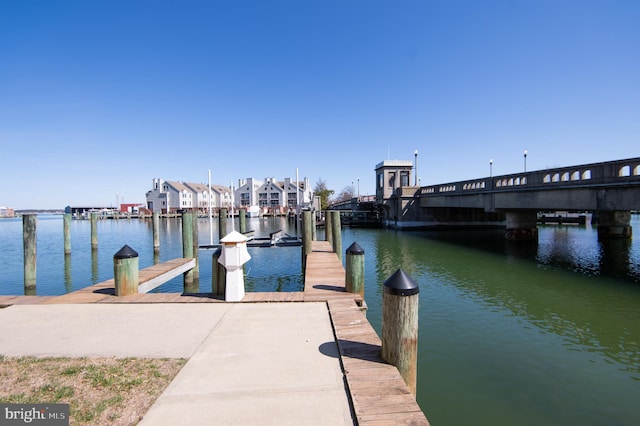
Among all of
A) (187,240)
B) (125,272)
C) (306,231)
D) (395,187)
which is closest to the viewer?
(125,272)

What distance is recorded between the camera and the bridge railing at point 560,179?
15.1m

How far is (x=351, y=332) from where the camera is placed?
16.9ft

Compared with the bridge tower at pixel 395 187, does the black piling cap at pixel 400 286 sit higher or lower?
lower

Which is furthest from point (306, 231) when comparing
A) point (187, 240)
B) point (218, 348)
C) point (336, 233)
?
point (218, 348)

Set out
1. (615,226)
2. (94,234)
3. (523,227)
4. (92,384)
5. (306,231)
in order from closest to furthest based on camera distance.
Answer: (92,384), (306,231), (94,234), (615,226), (523,227)

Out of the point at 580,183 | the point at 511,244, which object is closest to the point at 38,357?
the point at 580,183

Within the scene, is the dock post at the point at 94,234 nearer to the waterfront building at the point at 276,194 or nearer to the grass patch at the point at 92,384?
the grass patch at the point at 92,384

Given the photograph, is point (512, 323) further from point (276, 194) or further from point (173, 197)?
point (173, 197)

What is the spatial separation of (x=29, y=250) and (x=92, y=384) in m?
13.7

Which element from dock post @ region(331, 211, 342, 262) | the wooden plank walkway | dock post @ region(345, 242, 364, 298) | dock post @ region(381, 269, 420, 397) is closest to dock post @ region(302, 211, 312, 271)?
dock post @ region(331, 211, 342, 262)

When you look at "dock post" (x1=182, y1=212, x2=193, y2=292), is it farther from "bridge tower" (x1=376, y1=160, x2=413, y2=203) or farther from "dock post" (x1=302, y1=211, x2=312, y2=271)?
"bridge tower" (x1=376, y1=160, x2=413, y2=203)

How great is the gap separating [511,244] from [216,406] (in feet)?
95.5

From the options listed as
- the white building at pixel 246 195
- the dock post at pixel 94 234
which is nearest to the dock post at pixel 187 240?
the dock post at pixel 94 234

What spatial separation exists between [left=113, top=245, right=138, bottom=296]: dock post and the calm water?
658 centimetres
